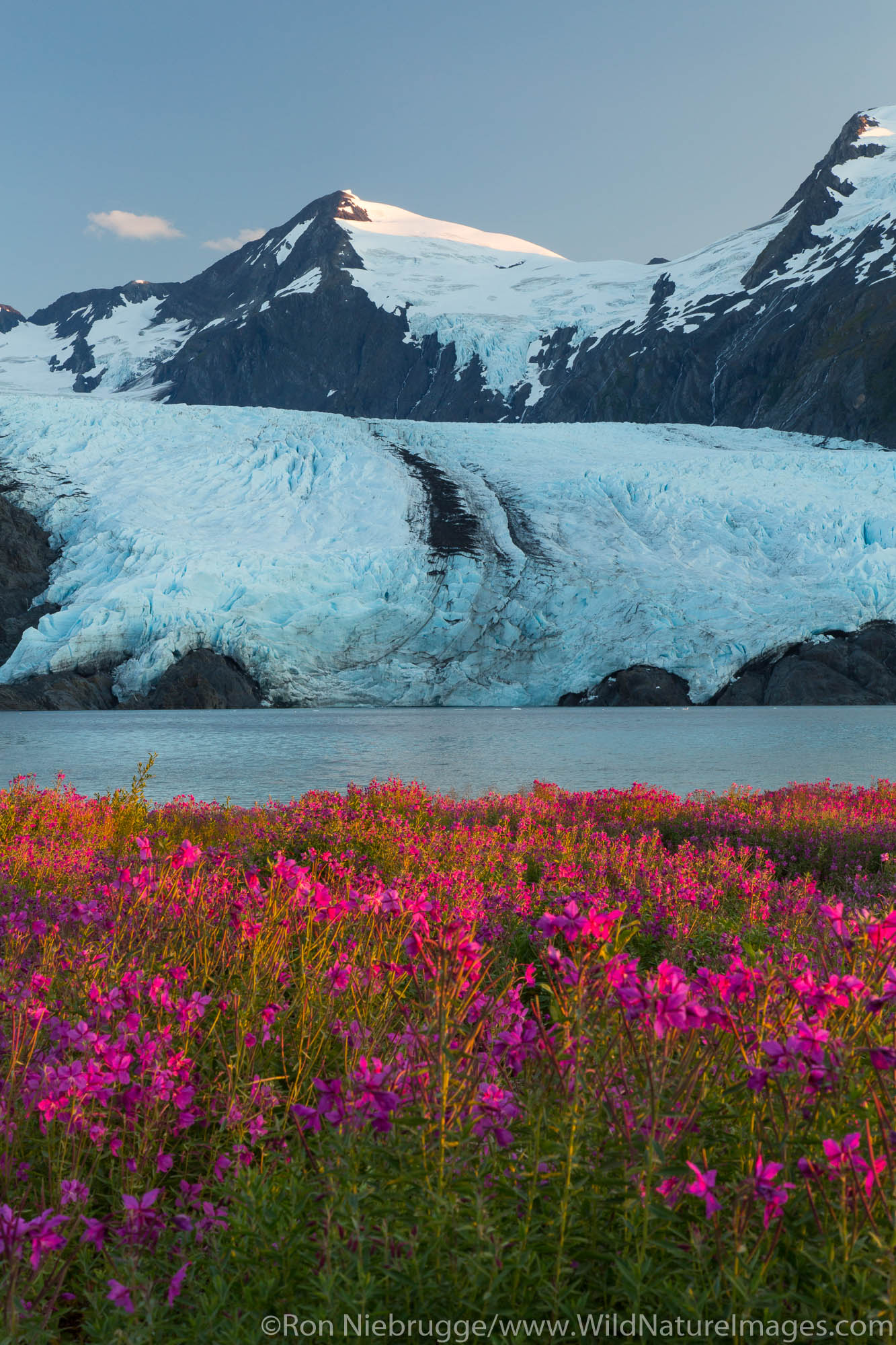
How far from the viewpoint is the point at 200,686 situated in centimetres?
3975

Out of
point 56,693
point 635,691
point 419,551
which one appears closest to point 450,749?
point 635,691

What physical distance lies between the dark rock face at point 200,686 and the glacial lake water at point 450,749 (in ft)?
A: 1.47

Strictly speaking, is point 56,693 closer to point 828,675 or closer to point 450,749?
point 450,749

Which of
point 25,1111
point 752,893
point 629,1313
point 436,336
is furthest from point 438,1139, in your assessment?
point 436,336

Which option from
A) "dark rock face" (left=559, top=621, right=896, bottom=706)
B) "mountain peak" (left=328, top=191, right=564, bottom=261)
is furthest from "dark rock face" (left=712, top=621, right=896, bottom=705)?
"mountain peak" (left=328, top=191, right=564, bottom=261)

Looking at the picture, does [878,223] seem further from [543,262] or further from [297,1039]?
[297,1039]

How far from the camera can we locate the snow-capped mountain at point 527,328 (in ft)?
309

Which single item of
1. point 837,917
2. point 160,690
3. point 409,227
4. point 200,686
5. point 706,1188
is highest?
point 409,227

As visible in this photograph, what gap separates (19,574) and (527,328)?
88.1 m

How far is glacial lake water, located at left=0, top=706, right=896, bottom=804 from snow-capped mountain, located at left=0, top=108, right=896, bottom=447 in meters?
64.2

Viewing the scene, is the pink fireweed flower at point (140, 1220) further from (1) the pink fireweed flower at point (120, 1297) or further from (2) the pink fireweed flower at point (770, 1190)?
(2) the pink fireweed flower at point (770, 1190)

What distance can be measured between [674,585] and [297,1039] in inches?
1585

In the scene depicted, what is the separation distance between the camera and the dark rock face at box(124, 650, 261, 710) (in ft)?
130

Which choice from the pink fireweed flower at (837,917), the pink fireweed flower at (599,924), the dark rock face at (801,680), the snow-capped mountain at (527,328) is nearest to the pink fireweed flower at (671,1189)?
the pink fireweed flower at (599,924)
